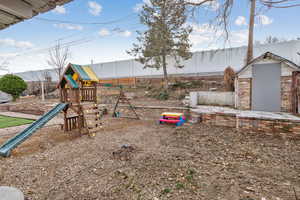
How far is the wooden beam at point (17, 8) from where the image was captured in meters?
1.12

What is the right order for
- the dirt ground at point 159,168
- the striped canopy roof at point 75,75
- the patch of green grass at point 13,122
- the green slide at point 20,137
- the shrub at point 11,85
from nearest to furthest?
the dirt ground at point 159,168 < the green slide at point 20,137 < the striped canopy roof at point 75,75 < the patch of green grass at point 13,122 < the shrub at point 11,85

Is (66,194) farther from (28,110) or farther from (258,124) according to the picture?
(28,110)

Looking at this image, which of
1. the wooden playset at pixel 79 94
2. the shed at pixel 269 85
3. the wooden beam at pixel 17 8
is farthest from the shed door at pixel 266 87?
the wooden beam at pixel 17 8

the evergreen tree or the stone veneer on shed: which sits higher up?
the evergreen tree

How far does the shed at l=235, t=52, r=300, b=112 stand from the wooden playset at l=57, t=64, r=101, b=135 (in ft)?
20.2

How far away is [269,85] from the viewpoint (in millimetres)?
5719

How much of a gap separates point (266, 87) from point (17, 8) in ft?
24.5

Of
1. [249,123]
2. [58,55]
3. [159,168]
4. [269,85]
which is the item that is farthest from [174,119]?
[58,55]

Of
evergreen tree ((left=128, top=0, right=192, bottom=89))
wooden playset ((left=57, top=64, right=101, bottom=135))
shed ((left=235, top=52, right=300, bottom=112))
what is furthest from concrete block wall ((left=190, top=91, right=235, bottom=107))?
evergreen tree ((left=128, top=0, right=192, bottom=89))

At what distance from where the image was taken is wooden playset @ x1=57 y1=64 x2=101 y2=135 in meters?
4.50

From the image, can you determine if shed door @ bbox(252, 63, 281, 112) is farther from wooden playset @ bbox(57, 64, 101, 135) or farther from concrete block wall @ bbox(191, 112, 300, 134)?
wooden playset @ bbox(57, 64, 101, 135)

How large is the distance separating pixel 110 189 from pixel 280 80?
6.98 metres

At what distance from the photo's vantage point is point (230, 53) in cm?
1535

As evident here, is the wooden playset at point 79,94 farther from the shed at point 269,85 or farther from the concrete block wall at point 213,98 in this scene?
the shed at point 269,85
